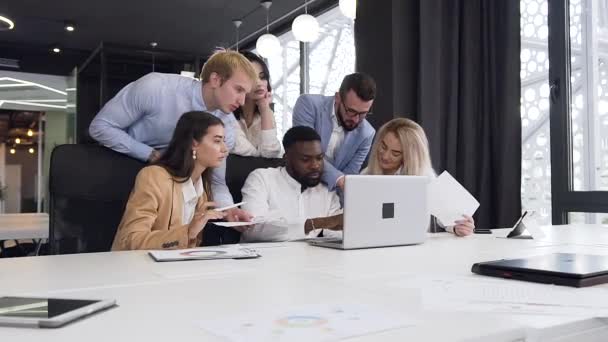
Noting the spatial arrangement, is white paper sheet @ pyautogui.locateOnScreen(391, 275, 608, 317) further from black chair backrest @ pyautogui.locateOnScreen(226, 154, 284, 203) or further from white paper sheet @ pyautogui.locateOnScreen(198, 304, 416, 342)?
black chair backrest @ pyautogui.locateOnScreen(226, 154, 284, 203)

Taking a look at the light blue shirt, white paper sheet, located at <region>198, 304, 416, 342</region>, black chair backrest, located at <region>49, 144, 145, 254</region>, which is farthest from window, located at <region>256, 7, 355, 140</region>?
white paper sheet, located at <region>198, 304, 416, 342</region>

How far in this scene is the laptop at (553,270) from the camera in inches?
36.2

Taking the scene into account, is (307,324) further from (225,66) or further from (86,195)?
(225,66)

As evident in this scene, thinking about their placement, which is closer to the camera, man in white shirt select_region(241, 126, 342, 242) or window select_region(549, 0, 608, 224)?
man in white shirt select_region(241, 126, 342, 242)

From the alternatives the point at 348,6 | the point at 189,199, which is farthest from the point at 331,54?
the point at 189,199

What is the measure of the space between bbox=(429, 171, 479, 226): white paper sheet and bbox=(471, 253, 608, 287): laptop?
756mm

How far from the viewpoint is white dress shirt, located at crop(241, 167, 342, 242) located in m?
1.91

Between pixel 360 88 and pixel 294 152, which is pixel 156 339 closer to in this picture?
pixel 294 152

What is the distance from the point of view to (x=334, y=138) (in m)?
2.58

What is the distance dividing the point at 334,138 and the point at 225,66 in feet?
2.35

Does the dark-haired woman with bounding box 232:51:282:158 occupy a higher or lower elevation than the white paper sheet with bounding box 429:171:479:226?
higher

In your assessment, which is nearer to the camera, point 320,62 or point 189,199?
point 189,199

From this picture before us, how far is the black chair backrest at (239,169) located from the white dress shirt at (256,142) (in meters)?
0.09

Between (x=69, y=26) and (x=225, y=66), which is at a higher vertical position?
(x=69, y=26)
